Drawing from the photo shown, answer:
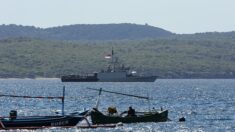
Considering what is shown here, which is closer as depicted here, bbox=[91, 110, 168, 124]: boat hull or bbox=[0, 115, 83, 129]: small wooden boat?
bbox=[0, 115, 83, 129]: small wooden boat

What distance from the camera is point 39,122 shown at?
78.5m

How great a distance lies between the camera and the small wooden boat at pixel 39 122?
77.5 m

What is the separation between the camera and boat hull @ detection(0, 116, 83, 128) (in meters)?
77.6

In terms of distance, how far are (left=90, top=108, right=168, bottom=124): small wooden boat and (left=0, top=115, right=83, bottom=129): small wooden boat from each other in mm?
4014

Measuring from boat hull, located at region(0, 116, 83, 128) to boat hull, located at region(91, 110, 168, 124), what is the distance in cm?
404

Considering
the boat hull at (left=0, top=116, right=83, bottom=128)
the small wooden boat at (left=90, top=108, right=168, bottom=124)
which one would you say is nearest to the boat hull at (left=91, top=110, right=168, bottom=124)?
the small wooden boat at (left=90, top=108, right=168, bottom=124)

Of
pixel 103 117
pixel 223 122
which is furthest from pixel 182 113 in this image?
pixel 103 117

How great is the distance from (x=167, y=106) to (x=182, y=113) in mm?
16463

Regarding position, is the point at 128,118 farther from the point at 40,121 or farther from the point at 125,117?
the point at 40,121

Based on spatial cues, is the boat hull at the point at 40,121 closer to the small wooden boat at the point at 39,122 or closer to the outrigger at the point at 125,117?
the small wooden boat at the point at 39,122

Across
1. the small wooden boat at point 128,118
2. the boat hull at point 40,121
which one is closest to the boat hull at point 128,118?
the small wooden boat at point 128,118

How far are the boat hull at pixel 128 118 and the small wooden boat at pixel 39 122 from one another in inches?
159

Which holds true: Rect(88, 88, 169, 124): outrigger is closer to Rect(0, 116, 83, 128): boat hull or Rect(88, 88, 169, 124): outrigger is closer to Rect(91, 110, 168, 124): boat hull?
Rect(91, 110, 168, 124): boat hull

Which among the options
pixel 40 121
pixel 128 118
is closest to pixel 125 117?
pixel 128 118
